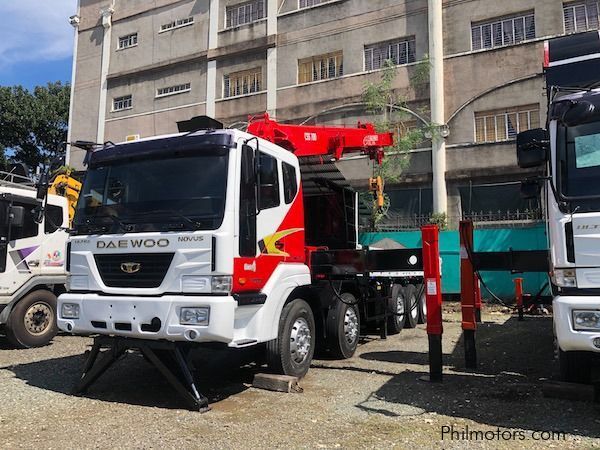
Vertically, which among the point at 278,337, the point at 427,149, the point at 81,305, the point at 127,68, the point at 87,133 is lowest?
the point at 278,337

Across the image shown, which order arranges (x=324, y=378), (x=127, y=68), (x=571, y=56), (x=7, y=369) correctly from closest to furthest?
1. (x=571, y=56)
2. (x=324, y=378)
3. (x=7, y=369)
4. (x=127, y=68)

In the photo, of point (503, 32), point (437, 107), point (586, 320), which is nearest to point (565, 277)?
point (586, 320)

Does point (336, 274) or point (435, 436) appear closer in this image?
point (435, 436)

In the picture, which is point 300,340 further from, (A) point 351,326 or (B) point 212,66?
(B) point 212,66

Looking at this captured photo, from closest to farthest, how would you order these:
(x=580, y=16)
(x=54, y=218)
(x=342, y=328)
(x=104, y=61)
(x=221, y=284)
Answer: (x=221, y=284), (x=342, y=328), (x=54, y=218), (x=580, y=16), (x=104, y=61)

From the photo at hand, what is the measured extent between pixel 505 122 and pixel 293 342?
661 inches

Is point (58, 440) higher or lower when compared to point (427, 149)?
lower

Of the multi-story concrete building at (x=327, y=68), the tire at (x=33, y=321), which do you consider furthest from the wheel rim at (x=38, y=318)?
the multi-story concrete building at (x=327, y=68)

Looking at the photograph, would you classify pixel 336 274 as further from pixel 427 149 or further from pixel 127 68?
pixel 127 68

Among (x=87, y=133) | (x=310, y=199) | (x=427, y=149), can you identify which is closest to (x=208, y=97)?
(x=87, y=133)

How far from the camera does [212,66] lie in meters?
26.9

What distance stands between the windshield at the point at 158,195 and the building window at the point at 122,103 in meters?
25.4

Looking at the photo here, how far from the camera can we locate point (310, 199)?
927 cm

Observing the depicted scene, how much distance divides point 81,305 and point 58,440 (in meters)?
1.56
